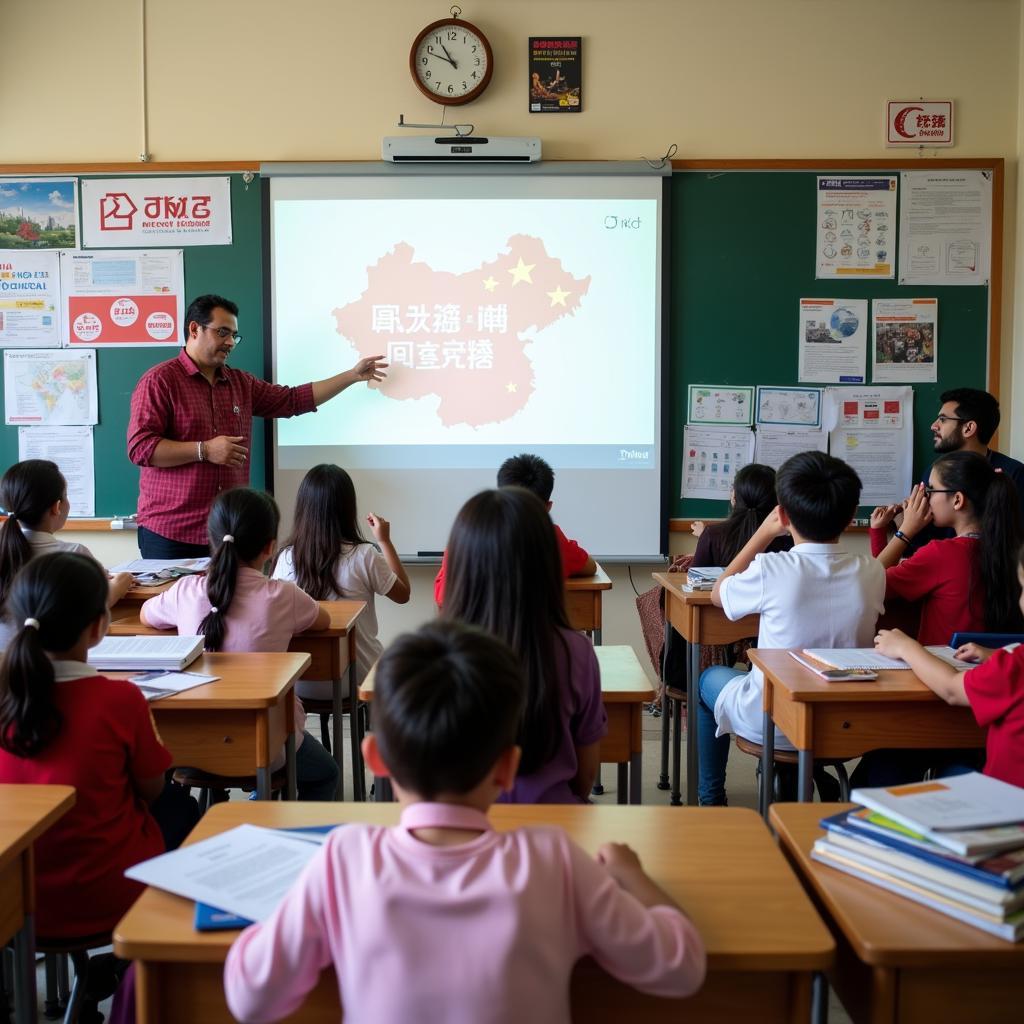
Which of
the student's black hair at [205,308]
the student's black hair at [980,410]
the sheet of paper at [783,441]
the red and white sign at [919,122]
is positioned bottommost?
the sheet of paper at [783,441]

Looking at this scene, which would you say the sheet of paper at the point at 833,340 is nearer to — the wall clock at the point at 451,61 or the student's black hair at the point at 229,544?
the wall clock at the point at 451,61

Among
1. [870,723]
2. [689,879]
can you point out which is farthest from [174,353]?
[689,879]

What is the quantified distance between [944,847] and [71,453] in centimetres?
423

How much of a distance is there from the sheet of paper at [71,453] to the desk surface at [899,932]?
4020 mm

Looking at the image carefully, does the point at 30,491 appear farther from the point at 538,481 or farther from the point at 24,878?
the point at 538,481

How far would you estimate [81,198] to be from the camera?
14.5 feet

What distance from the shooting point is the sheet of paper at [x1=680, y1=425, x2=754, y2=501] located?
14.8ft

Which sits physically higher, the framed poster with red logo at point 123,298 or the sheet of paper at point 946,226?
the sheet of paper at point 946,226

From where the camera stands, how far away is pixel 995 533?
2.64 metres

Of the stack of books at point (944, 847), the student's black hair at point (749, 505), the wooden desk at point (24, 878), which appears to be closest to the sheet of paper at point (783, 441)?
the student's black hair at point (749, 505)

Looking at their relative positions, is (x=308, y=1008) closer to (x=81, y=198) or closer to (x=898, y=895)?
(x=898, y=895)

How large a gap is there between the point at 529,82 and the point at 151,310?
6.42ft

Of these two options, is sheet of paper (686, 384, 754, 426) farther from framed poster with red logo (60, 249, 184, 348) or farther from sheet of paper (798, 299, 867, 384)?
framed poster with red logo (60, 249, 184, 348)

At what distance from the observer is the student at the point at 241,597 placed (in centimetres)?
252
